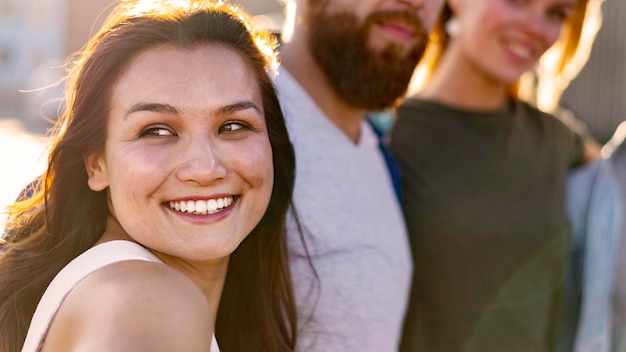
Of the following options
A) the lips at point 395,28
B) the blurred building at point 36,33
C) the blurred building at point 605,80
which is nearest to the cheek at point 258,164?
the lips at point 395,28

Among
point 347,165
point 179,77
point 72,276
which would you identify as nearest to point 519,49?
point 347,165

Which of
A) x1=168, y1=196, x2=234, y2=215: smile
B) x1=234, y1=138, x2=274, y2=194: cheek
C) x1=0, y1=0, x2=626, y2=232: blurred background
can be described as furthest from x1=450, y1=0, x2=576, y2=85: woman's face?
x1=0, y1=0, x2=626, y2=232: blurred background

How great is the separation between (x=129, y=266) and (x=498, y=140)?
1.84 m

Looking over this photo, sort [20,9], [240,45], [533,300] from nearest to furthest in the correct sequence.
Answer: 1. [240,45]
2. [533,300]
3. [20,9]

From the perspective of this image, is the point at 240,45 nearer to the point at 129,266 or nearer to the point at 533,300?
the point at 129,266

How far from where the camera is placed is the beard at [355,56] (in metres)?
2.18

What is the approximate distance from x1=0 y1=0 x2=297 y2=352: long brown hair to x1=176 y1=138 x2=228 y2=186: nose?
18cm

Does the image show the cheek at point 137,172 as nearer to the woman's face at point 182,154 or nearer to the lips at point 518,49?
the woman's face at point 182,154

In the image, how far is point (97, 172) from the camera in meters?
1.55

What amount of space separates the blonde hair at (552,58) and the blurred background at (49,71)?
59.6 inches

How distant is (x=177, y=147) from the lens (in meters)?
1.45

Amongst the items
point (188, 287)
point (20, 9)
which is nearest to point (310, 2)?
point (188, 287)

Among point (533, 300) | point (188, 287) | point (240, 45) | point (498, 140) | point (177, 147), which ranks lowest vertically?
point (533, 300)

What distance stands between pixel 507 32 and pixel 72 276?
1.93 meters
